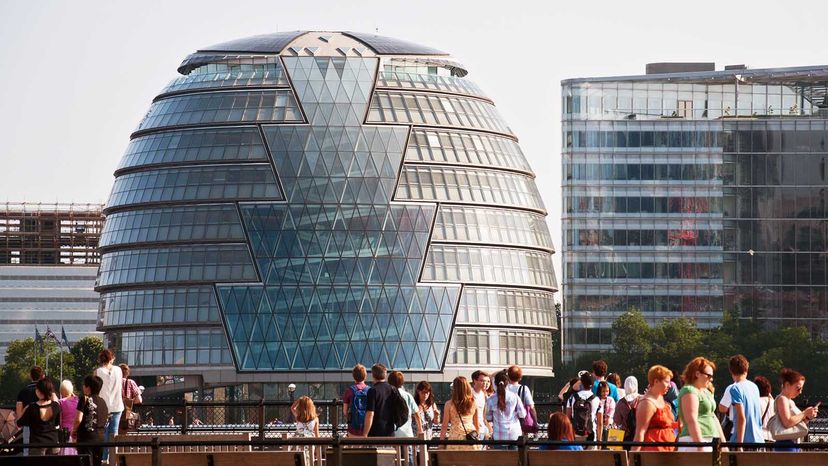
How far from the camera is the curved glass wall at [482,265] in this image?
4788 inches

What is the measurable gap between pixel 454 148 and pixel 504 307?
11.3 metres

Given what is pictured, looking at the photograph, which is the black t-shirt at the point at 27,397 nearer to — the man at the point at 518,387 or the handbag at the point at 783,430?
the man at the point at 518,387

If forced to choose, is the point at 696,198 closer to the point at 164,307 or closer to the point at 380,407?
the point at 164,307

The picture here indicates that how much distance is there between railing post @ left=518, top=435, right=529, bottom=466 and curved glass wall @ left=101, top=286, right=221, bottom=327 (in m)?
102

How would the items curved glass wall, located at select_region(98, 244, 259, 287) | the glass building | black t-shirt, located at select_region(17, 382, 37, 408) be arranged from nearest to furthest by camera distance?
black t-shirt, located at select_region(17, 382, 37, 408) → the glass building → curved glass wall, located at select_region(98, 244, 259, 287)

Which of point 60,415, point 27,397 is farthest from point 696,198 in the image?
point 60,415

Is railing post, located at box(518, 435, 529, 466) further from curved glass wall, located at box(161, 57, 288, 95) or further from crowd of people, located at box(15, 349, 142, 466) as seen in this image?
curved glass wall, located at box(161, 57, 288, 95)

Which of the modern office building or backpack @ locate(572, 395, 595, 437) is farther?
the modern office building

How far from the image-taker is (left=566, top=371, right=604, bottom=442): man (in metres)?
30.9

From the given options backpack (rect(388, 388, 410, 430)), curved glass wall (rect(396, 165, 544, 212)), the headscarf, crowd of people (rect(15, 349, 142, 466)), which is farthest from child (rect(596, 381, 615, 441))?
curved glass wall (rect(396, 165, 544, 212))

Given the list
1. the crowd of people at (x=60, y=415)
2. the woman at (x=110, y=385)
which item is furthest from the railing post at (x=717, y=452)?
the woman at (x=110, y=385)

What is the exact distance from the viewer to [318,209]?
121250 millimetres

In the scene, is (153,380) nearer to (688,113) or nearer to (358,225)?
(358,225)

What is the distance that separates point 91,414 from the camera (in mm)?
27781
